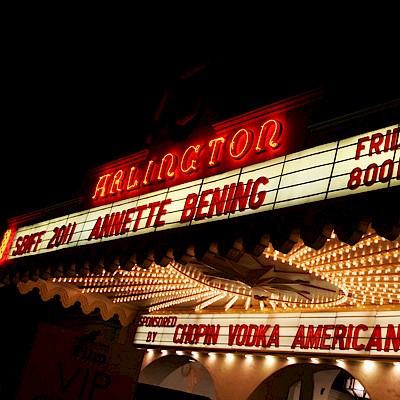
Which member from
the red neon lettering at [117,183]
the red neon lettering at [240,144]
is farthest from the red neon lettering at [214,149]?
the red neon lettering at [117,183]

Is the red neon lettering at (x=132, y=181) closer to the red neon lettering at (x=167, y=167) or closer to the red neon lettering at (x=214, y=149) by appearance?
the red neon lettering at (x=167, y=167)

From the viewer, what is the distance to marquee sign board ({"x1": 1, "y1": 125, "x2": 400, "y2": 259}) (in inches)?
254

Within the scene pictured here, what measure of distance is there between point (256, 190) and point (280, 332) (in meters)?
4.59

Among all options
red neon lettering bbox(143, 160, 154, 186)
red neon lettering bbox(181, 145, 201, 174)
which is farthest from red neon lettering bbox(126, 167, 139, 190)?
red neon lettering bbox(181, 145, 201, 174)

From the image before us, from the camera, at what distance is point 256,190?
8.08 metres

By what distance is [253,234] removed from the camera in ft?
23.6

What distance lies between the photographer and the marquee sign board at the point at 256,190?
6.46 m

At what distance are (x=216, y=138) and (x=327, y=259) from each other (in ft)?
11.0

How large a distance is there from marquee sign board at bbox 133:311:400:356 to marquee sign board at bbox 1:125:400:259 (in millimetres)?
3754

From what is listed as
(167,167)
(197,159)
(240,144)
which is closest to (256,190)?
(240,144)

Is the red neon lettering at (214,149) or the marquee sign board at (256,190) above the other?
the red neon lettering at (214,149)

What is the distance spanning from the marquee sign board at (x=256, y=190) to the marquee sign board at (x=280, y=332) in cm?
375

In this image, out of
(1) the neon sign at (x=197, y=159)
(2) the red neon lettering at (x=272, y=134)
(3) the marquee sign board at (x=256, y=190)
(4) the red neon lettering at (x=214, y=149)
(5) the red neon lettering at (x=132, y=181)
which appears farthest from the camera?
(5) the red neon lettering at (x=132, y=181)

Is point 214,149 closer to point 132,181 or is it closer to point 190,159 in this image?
point 190,159
